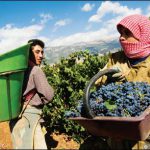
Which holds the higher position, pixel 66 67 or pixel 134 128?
pixel 66 67

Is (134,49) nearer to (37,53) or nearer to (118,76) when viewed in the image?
(118,76)

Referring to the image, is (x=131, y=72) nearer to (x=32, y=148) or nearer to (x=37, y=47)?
(x=37, y=47)

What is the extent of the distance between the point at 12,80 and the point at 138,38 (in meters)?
1.74

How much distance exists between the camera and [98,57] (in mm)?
7410

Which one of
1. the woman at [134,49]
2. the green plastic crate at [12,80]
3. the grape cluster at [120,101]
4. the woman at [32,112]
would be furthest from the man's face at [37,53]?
the grape cluster at [120,101]

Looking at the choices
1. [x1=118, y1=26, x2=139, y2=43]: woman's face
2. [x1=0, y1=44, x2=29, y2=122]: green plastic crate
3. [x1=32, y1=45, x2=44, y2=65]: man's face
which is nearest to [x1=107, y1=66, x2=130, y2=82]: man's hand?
[x1=118, y1=26, x2=139, y2=43]: woman's face

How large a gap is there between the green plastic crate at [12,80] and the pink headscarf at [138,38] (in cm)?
144

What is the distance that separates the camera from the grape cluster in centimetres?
343

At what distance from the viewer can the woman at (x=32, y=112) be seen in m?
4.09

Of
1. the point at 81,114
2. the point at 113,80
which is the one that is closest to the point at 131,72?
the point at 113,80

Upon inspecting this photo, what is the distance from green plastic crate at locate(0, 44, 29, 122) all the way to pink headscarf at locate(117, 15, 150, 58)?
4.72 feet

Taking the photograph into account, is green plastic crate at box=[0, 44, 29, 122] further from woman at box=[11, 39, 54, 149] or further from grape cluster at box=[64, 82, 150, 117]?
grape cluster at box=[64, 82, 150, 117]

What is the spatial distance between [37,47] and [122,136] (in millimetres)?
1772

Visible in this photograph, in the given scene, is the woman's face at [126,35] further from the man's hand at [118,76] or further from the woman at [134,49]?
the man's hand at [118,76]
